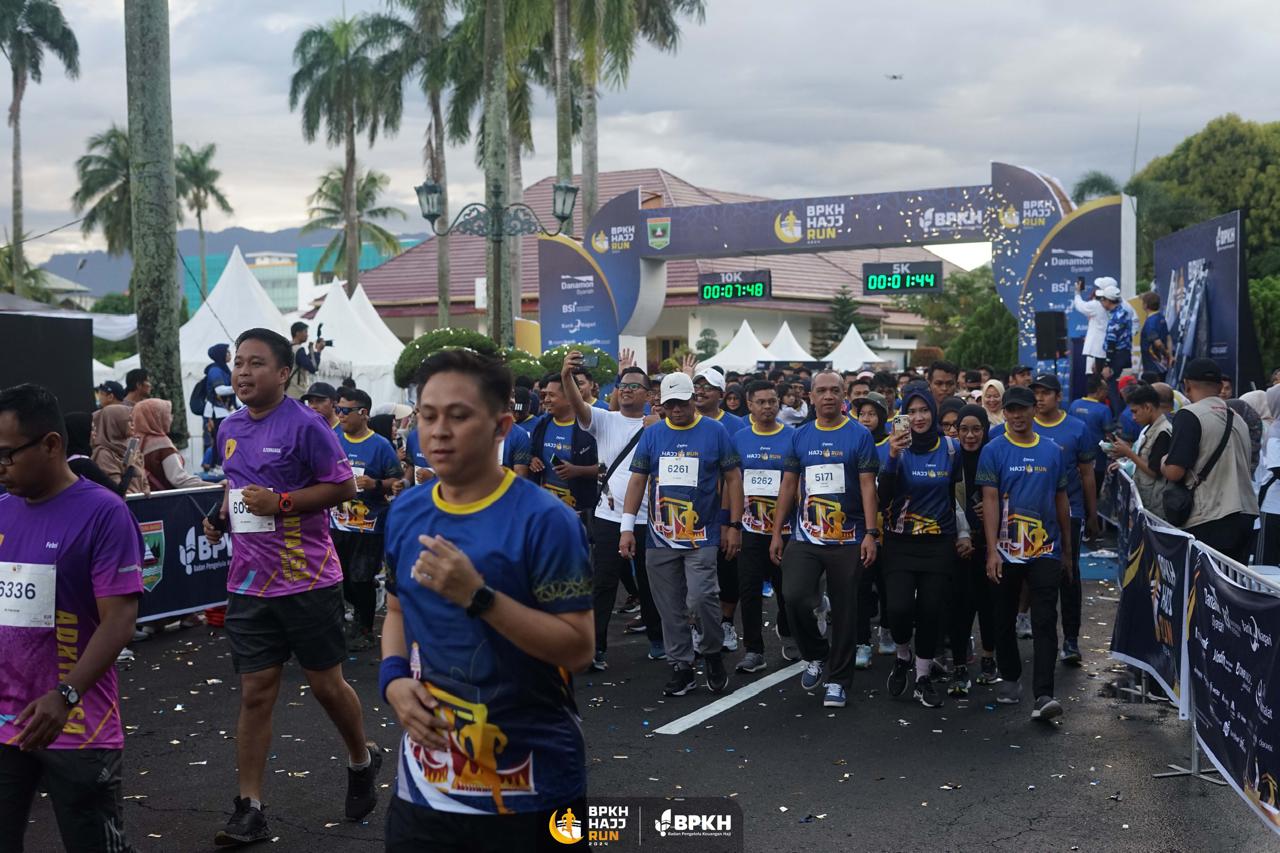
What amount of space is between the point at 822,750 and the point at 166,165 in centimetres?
976

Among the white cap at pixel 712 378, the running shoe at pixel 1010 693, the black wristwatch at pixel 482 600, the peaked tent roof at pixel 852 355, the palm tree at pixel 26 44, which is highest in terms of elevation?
Result: the palm tree at pixel 26 44

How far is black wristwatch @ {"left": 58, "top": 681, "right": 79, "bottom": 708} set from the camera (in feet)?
12.6

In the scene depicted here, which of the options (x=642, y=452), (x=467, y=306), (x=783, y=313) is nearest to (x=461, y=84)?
(x=467, y=306)

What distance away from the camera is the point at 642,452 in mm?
8641

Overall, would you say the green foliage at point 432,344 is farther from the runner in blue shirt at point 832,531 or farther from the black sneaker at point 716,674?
the runner in blue shirt at point 832,531

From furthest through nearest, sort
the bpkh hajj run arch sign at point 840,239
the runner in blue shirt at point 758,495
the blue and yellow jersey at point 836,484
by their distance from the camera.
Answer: the bpkh hajj run arch sign at point 840,239
the runner in blue shirt at point 758,495
the blue and yellow jersey at point 836,484

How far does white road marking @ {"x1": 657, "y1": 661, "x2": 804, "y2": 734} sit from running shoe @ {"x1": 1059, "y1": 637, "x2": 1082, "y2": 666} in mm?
1966

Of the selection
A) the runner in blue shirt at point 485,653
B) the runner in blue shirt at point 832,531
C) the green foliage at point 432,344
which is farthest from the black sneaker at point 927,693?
the green foliage at point 432,344

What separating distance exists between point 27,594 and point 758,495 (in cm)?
617

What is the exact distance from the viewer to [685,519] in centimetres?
850

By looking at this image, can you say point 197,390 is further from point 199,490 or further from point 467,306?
point 467,306

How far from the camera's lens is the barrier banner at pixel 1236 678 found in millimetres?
5180

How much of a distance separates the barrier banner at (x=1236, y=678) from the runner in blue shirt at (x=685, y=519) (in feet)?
9.88

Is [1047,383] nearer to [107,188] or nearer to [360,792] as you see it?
[360,792]
